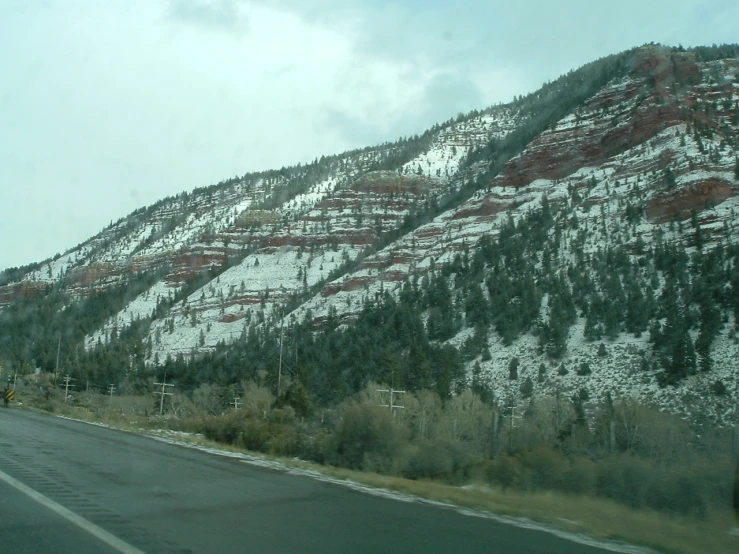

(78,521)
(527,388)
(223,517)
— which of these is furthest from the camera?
(527,388)

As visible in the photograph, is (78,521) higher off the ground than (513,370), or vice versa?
(513,370)

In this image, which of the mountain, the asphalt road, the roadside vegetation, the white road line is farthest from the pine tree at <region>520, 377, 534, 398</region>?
the white road line

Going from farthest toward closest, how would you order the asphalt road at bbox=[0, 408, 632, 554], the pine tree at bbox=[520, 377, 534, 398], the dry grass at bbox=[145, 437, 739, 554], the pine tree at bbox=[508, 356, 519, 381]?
the pine tree at bbox=[508, 356, 519, 381]
the pine tree at bbox=[520, 377, 534, 398]
the dry grass at bbox=[145, 437, 739, 554]
the asphalt road at bbox=[0, 408, 632, 554]

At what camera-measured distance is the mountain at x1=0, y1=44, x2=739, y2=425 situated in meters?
53.0

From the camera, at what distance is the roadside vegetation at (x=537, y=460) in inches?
443

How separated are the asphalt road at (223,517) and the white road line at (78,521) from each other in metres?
0.07

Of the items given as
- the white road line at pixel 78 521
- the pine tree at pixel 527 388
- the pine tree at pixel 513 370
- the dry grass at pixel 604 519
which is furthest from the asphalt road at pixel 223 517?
the pine tree at pixel 513 370

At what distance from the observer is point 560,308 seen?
59.2 metres

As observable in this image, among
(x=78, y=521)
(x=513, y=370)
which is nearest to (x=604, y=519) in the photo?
(x=78, y=521)

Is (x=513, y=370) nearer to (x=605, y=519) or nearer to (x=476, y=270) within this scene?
(x=476, y=270)

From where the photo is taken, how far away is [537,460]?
17141 mm

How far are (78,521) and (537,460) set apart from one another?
A: 421 inches

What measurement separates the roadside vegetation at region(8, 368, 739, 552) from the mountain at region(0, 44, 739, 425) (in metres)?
8.85

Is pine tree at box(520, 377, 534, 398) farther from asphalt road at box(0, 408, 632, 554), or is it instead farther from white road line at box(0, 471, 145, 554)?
white road line at box(0, 471, 145, 554)
